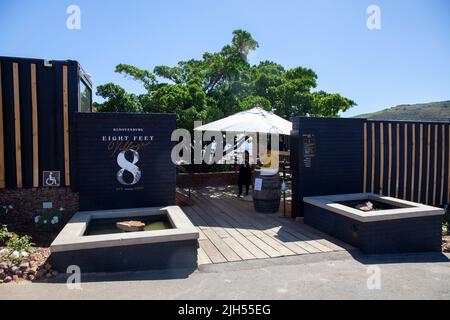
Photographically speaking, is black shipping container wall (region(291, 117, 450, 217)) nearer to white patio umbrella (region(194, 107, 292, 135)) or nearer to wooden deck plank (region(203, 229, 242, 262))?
white patio umbrella (region(194, 107, 292, 135))

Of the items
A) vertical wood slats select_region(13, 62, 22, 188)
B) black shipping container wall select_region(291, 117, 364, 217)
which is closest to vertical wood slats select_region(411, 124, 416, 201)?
black shipping container wall select_region(291, 117, 364, 217)

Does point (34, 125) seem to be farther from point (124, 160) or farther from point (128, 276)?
point (128, 276)

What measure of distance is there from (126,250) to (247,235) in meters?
2.43

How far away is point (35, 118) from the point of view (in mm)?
6023

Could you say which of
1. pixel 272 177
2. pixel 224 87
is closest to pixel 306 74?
pixel 224 87

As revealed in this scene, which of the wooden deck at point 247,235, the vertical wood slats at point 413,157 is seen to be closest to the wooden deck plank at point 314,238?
the wooden deck at point 247,235

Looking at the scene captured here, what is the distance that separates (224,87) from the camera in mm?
13875

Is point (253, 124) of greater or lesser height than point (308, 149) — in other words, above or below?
above

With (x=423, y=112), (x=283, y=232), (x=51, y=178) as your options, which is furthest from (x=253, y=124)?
(x=423, y=112)

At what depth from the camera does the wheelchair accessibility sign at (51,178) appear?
6133 mm

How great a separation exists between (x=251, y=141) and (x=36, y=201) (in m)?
8.42

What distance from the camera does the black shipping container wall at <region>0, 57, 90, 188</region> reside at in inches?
231
